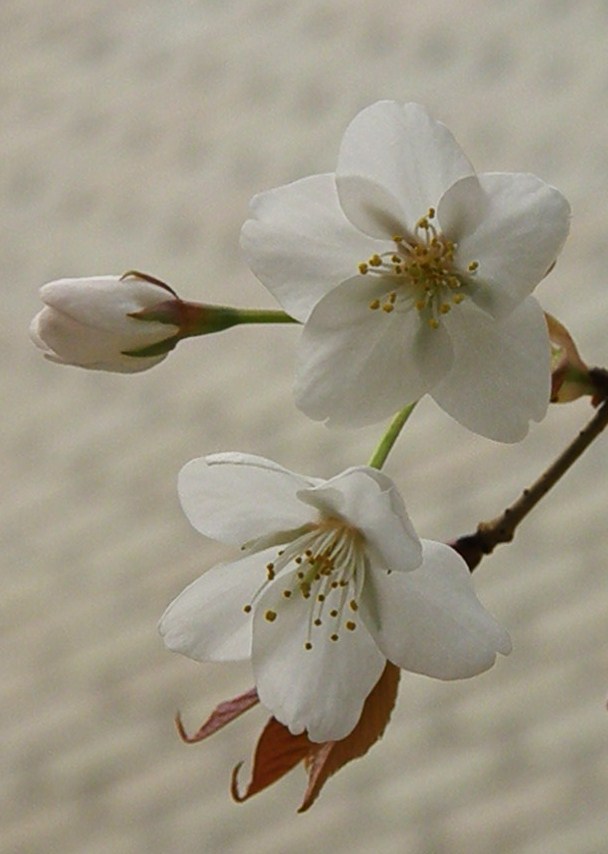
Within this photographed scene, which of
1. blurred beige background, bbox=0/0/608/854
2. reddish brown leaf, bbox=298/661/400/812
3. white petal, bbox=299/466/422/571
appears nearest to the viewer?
white petal, bbox=299/466/422/571

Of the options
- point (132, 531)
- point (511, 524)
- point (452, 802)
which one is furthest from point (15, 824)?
point (511, 524)

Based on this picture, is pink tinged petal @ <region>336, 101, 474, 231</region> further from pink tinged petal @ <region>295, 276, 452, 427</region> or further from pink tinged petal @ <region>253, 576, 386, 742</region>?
pink tinged petal @ <region>253, 576, 386, 742</region>

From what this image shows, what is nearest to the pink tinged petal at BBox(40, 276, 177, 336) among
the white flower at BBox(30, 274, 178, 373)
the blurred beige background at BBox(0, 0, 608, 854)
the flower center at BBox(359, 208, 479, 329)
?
the white flower at BBox(30, 274, 178, 373)

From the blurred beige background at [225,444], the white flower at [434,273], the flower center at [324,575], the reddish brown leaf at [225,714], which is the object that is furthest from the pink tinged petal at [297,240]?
the blurred beige background at [225,444]

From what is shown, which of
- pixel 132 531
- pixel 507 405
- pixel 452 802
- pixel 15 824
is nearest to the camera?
pixel 507 405

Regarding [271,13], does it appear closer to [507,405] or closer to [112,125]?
[112,125]

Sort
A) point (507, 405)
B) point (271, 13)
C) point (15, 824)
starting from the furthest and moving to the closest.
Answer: point (271, 13) → point (15, 824) → point (507, 405)

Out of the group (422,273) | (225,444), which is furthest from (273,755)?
(225,444)

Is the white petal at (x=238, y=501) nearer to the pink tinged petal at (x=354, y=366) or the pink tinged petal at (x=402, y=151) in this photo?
the pink tinged petal at (x=354, y=366)
